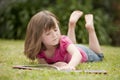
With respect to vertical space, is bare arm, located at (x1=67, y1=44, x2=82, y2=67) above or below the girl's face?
below

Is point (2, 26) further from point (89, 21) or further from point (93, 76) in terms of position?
point (93, 76)

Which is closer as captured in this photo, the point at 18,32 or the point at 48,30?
the point at 48,30

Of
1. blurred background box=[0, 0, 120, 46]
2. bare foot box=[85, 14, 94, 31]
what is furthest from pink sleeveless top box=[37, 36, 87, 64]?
blurred background box=[0, 0, 120, 46]

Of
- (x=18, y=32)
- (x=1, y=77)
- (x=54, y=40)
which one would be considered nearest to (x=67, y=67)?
(x=54, y=40)

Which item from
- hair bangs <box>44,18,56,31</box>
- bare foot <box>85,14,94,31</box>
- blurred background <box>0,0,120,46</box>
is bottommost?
blurred background <box>0,0,120,46</box>

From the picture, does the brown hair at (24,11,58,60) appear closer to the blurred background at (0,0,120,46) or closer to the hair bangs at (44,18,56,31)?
the hair bangs at (44,18,56,31)

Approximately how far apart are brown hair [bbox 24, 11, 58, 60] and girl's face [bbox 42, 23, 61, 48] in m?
0.05

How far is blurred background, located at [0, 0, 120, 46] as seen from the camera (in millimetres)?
11812

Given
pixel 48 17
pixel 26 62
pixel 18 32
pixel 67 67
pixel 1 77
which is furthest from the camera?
pixel 18 32

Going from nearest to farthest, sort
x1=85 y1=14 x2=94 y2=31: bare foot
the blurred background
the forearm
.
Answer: the forearm, x1=85 y1=14 x2=94 y2=31: bare foot, the blurred background

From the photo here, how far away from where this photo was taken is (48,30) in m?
4.86

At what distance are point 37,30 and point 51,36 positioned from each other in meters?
0.20

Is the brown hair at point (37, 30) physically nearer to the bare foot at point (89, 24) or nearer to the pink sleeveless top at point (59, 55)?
the pink sleeveless top at point (59, 55)

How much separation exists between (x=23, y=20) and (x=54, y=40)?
292 inches
